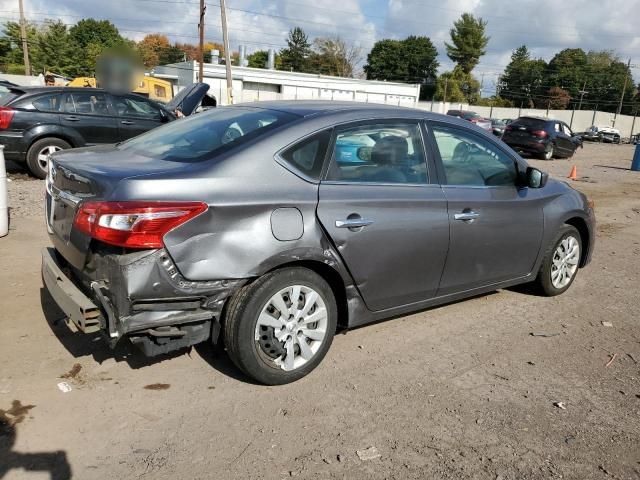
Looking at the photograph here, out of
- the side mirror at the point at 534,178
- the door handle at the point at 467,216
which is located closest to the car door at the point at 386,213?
the door handle at the point at 467,216

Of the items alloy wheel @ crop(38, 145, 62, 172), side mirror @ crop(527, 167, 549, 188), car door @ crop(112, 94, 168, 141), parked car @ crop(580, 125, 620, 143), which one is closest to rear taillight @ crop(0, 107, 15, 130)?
alloy wheel @ crop(38, 145, 62, 172)

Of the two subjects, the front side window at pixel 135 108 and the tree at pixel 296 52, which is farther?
the tree at pixel 296 52

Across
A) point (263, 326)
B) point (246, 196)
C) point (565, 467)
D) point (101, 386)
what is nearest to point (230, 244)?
point (246, 196)

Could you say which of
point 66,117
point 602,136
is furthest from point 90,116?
point 602,136

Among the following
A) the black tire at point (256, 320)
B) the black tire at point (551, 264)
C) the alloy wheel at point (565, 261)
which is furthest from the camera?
the alloy wheel at point (565, 261)

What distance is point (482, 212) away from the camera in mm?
4062

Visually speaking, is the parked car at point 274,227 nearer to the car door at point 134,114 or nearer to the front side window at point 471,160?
the front side window at point 471,160

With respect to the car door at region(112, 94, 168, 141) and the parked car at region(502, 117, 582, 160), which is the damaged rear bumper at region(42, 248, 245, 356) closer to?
the car door at region(112, 94, 168, 141)

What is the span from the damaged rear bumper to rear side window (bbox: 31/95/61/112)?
7.40m

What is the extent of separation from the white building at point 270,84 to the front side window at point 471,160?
3517cm

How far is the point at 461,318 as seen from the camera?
4.54 m

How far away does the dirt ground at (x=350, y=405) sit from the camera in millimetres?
2635

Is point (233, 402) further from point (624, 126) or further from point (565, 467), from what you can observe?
point (624, 126)

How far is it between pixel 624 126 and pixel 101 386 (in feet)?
226
